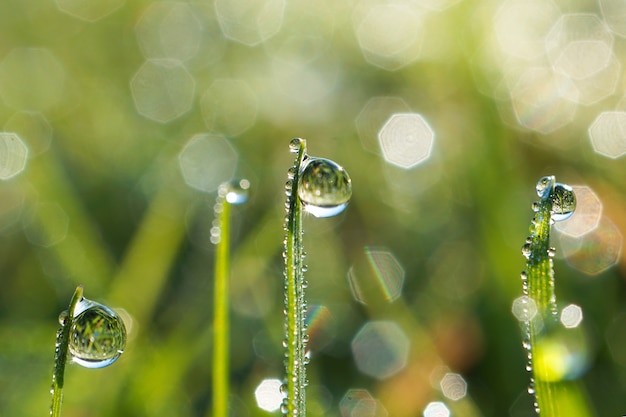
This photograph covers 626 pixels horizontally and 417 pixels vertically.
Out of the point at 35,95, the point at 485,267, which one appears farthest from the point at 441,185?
the point at 35,95

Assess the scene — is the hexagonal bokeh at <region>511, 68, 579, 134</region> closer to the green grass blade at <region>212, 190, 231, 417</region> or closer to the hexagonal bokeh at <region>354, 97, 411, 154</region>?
the hexagonal bokeh at <region>354, 97, 411, 154</region>

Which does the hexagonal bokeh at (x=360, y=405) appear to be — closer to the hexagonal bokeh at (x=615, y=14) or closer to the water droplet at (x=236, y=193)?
the water droplet at (x=236, y=193)

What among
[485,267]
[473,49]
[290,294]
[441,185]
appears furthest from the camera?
[473,49]

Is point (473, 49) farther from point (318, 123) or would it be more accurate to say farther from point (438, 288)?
point (438, 288)

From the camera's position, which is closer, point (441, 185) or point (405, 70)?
point (441, 185)

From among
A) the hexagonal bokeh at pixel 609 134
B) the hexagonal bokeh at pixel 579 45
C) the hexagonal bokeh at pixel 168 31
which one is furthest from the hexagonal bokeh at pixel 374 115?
the hexagonal bokeh at pixel 168 31
